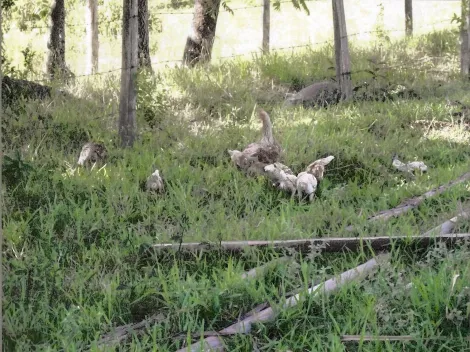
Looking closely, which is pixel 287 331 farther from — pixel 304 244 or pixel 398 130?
pixel 398 130

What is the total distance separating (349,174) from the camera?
6.38 m

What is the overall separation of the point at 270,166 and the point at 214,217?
924 mm

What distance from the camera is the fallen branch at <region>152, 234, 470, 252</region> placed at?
4.32m

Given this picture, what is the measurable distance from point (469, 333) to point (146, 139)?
431 centimetres

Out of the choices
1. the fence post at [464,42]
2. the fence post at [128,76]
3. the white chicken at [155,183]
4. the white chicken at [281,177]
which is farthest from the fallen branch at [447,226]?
the fence post at [464,42]

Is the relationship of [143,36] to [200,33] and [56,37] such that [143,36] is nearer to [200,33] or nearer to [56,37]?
[56,37]

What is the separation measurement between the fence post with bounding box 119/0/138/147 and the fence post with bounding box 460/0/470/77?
4.92 metres

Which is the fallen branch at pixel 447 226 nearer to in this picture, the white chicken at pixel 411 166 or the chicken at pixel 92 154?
the white chicken at pixel 411 166

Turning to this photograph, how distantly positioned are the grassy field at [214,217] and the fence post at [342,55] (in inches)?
15.0

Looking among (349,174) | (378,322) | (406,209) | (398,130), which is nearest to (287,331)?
(378,322)

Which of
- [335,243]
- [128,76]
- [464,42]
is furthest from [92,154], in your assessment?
[464,42]

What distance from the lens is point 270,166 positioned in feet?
19.2

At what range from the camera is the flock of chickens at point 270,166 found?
564 centimetres

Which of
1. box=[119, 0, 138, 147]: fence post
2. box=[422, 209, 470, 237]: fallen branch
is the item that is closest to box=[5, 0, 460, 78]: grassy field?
box=[119, 0, 138, 147]: fence post
